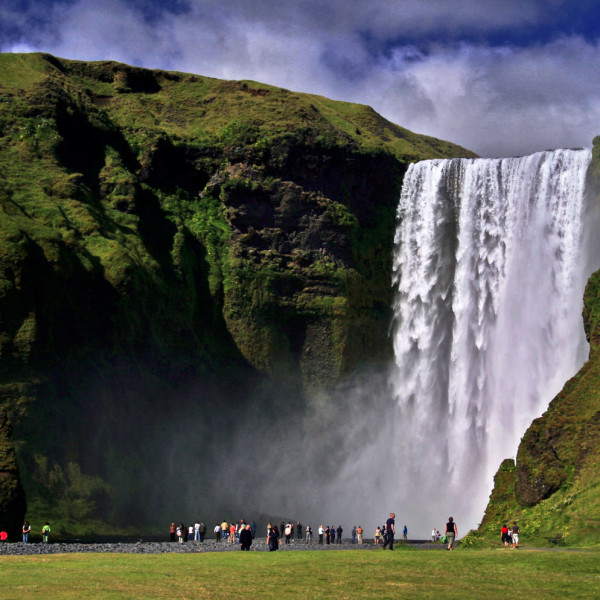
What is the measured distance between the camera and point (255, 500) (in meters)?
69.2

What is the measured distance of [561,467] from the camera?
41.2 meters

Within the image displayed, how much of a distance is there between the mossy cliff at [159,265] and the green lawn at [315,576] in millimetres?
28030

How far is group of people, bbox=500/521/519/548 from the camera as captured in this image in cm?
3472

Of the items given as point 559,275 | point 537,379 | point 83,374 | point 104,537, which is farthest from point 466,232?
point 104,537

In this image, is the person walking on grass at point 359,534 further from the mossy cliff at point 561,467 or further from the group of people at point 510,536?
the group of people at point 510,536

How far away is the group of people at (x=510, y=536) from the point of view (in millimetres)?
34719

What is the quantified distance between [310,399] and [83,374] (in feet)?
67.0

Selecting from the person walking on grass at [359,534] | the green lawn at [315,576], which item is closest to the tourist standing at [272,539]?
the green lawn at [315,576]

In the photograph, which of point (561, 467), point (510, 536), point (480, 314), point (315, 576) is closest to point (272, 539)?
point (510, 536)

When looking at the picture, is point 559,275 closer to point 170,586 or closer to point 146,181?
point 146,181

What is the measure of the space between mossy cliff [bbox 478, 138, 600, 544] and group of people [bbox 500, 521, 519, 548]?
0.89 m

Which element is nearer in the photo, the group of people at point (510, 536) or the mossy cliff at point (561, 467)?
the group of people at point (510, 536)

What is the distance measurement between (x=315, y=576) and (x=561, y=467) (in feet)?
62.1

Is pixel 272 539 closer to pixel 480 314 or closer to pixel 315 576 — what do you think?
pixel 315 576
